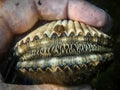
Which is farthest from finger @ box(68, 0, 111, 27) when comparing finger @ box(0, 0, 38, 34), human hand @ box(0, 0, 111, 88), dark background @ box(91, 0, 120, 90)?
dark background @ box(91, 0, 120, 90)

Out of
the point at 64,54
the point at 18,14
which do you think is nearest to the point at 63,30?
the point at 64,54

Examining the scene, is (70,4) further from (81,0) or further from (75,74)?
(75,74)

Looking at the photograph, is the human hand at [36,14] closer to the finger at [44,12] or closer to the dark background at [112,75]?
the finger at [44,12]

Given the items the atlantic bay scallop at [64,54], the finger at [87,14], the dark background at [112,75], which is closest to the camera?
the atlantic bay scallop at [64,54]

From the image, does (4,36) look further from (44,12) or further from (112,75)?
(112,75)

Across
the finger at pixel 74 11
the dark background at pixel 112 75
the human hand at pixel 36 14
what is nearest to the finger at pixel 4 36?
the human hand at pixel 36 14

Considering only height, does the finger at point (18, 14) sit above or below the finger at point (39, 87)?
above
